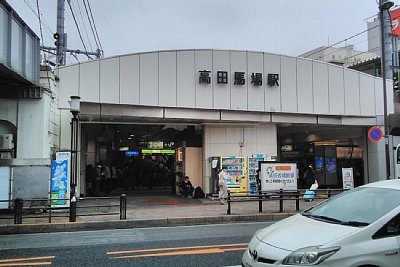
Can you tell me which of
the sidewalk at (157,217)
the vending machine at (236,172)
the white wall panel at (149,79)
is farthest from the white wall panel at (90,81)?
the vending machine at (236,172)

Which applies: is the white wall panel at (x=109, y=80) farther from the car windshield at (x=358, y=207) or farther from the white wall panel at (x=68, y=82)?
the car windshield at (x=358, y=207)

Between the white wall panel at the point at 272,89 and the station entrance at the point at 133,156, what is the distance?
4.00 metres

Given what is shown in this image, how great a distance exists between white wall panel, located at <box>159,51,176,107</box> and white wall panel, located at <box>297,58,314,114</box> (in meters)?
6.89

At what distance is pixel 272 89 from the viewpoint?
22516 mm

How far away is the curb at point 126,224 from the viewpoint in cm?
1309

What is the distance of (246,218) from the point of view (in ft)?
49.2

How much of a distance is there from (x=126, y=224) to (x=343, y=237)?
393 inches

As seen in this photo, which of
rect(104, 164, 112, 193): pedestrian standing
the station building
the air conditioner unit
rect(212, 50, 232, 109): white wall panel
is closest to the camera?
the air conditioner unit

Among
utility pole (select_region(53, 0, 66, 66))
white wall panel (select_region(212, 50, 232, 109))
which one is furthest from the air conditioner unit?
white wall panel (select_region(212, 50, 232, 109))

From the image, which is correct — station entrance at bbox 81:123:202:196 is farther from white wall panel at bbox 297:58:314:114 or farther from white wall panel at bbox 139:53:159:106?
white wall panel at bbox 297:58:314:114

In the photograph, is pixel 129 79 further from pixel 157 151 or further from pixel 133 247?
pixel 157 151

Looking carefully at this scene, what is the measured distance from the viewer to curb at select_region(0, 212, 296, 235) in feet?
43.0

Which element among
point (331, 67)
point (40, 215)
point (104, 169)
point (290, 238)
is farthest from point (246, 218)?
point (104, 169)

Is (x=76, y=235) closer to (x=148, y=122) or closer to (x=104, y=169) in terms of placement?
(x=148, y=122)
